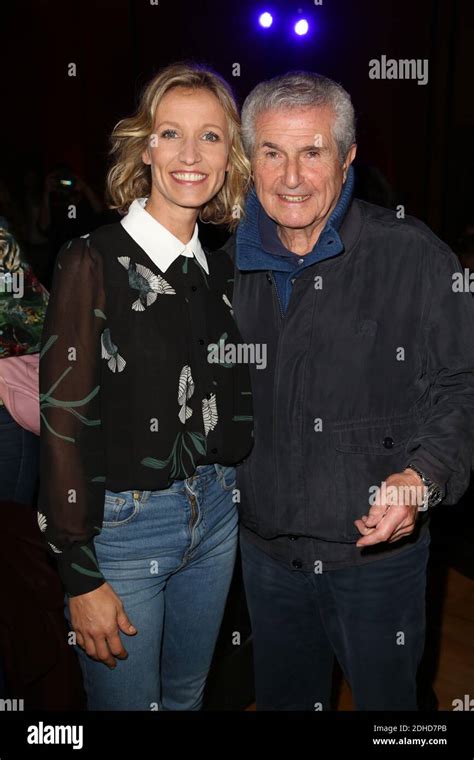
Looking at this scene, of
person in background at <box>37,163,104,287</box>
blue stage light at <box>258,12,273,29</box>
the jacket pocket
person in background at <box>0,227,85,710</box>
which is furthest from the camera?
blue stage light at <box>258,12,273,29</box>

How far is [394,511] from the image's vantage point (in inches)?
59.9

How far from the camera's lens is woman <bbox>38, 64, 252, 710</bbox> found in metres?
1.55

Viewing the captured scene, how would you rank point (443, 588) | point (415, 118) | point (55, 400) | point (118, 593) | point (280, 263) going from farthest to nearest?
point (415, 118), point (443, 588), point (280, 263), point (118, 593), point (55, 400)

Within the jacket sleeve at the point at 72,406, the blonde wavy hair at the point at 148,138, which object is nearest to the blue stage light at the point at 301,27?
the blonde wavy hair at the point at 148,138

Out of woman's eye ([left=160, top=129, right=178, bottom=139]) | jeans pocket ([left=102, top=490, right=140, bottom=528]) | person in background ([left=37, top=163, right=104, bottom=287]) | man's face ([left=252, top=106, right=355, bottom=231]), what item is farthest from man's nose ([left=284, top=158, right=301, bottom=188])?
person in background ([left=37, top=163, right=104, bottom=287])

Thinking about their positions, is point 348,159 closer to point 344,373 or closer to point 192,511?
point 344,373

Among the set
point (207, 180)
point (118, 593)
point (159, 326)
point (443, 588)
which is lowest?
point (443, 588)

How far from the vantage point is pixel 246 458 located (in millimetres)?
1828

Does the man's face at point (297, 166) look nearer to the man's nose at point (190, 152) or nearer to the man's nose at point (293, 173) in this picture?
the man's nose at point (293, 173)

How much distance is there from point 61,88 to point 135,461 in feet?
15.1

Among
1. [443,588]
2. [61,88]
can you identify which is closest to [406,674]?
[443,588]

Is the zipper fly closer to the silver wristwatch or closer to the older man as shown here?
the older man

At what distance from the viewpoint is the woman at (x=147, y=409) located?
1.55 meters

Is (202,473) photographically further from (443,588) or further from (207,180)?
(443,588)
